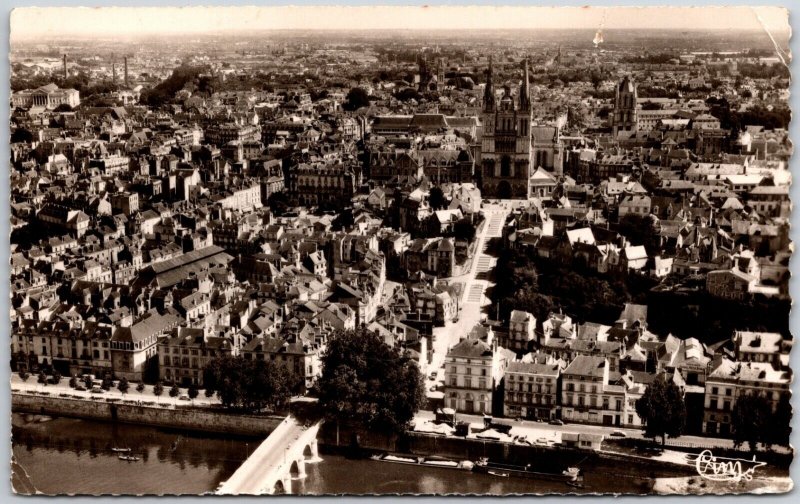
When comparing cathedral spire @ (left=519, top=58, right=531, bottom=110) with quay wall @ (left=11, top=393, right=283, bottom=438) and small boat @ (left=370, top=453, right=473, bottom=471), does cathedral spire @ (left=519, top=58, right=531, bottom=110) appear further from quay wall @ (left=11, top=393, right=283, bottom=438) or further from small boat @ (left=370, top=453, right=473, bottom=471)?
small boat @ (left=370, top=453, right=473, bottom=471)

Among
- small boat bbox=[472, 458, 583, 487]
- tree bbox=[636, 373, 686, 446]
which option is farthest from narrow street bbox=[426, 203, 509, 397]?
tree bbox=[636, 373, 686, 446]

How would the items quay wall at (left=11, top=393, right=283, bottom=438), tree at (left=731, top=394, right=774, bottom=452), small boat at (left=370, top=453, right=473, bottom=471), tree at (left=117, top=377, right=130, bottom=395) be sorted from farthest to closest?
tree at (left=117, top=377, right=130, bottom=395), quay wall at (left=11, top=393, right=283, bottom=438), small boat at (left=370, top=453, right=473, bottom=471), tree at (left=731, top=394, right=774, bottom=452)

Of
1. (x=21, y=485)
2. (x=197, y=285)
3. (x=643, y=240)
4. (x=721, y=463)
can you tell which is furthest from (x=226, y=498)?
(x=643, y=240)

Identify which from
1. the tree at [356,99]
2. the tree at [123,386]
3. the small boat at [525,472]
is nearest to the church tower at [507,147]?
the tree at [356,99]

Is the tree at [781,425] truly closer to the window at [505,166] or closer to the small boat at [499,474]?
the small boat at [499,474]

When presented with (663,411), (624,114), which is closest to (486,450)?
(663,411)

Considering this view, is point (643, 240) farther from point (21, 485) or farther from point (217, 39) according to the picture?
point (21, 485)

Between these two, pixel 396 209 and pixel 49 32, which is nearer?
pixel 49 32
